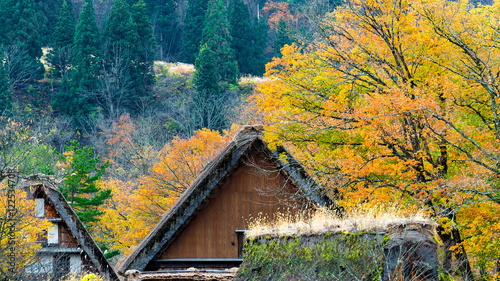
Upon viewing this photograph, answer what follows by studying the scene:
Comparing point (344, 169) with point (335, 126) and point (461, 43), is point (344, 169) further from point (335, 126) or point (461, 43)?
point (461, 43)

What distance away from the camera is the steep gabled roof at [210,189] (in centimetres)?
1154

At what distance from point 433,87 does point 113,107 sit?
2191 inches

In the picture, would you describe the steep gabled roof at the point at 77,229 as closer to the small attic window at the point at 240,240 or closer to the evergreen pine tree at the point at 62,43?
the small attic window at the point at 240,240

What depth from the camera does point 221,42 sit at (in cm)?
6312

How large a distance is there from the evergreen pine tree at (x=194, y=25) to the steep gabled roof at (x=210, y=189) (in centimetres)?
6055

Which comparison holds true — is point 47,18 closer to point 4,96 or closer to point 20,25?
point 20,25

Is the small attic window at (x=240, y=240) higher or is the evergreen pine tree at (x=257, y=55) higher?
the evergreen pine tree at (x=257, y=55)

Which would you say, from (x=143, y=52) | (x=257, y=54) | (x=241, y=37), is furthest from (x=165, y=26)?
(x=257, y=54)

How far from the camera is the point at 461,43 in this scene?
1298cm

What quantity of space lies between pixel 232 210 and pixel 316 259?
447 centimetres

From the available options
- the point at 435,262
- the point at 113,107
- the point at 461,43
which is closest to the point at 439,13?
the point at 461,43

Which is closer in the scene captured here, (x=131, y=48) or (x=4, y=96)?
(x=4, y=96)

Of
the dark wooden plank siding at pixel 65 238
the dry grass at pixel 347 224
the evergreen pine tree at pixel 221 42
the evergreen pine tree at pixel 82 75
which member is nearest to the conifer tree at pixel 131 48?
the evergreen pine tree at pixel 82 75

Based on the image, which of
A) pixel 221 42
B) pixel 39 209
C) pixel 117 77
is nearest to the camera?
pixel 39 209
